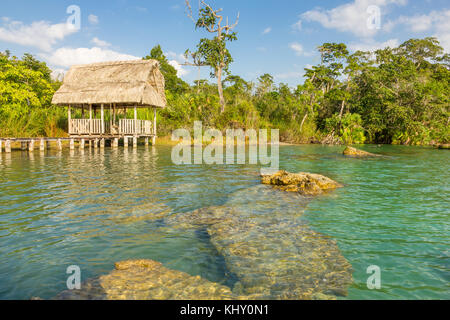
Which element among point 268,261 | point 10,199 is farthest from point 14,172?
point 268,261

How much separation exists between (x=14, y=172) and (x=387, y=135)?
1106 inches

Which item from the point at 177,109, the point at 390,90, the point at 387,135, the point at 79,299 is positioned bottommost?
the point at 79,299

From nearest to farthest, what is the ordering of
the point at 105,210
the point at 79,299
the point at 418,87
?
the point at 79,299 → the point at 105,210 → the point at 418,87

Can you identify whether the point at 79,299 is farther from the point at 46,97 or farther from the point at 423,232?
the point at 46,97

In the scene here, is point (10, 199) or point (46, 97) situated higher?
point (46, 97)

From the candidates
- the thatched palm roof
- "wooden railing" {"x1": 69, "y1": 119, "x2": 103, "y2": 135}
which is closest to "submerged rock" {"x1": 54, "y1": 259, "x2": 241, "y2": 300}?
the thatched palm roof

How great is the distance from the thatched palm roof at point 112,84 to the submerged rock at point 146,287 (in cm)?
1618

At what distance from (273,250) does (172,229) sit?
65.1 inches

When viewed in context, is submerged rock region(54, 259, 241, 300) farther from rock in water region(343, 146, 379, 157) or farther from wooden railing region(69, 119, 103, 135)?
wooden railing region(69, 119, 103, 135)

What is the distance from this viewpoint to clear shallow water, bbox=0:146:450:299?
3162 mm

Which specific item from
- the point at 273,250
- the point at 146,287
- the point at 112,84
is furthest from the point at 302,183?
the point at 112,84

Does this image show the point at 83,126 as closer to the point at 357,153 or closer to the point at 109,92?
the point at 109,92

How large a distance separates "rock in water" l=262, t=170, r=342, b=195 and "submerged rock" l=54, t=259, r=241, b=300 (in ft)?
15.2

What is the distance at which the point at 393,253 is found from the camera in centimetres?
371
